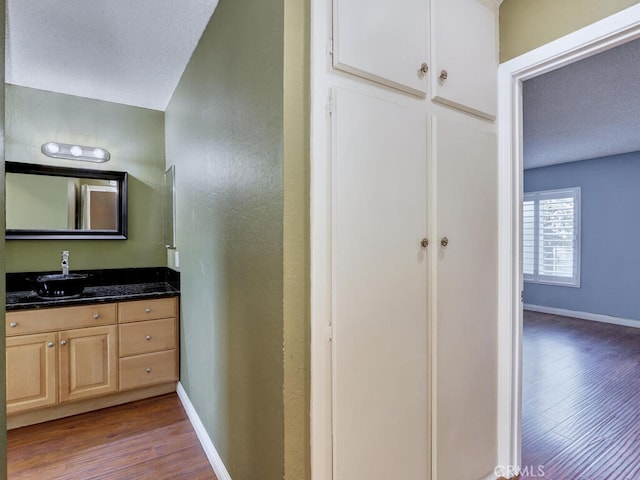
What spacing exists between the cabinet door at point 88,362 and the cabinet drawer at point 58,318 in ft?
0.18

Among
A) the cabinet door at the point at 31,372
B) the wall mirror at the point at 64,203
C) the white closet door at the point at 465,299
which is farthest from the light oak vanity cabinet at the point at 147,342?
the white closet door at the point at 465,299

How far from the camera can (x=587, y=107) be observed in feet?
10.1

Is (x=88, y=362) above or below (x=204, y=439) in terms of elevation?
above

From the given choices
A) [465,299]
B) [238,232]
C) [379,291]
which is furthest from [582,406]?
[238,232]

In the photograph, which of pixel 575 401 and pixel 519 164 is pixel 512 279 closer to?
pixel 519 164

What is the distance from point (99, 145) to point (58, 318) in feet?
4.89

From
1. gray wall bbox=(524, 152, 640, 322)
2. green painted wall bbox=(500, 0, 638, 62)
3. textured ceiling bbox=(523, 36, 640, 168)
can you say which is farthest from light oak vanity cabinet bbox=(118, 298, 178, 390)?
gray wall bbox=(524, 152, 640, 322)

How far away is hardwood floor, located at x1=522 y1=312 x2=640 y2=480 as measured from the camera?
1.89 m

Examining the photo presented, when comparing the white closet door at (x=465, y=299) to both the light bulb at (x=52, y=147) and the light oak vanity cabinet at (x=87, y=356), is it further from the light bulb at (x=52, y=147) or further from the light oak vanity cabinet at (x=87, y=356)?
the light bulb at (x=52, y=147)

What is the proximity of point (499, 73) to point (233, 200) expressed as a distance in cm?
147

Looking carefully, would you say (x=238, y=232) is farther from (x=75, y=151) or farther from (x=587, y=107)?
(x=587, y=107)

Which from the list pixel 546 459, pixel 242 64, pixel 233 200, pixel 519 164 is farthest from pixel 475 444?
pixel 242 64

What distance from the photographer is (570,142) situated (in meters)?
4.22

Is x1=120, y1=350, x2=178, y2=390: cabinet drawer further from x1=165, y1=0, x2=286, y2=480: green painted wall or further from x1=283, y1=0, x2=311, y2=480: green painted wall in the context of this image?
x1=283, y1=0, x2=311, y2=480: green painted wall
